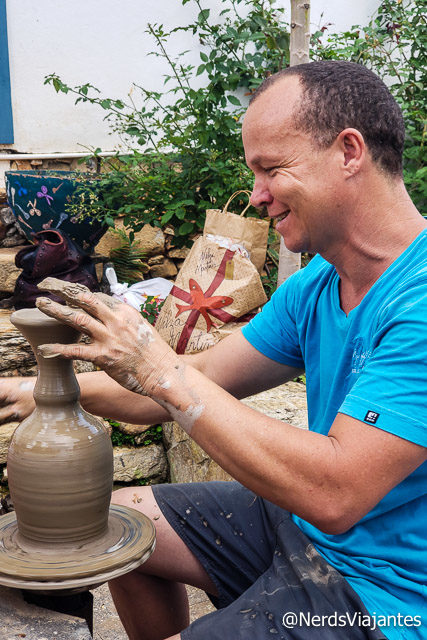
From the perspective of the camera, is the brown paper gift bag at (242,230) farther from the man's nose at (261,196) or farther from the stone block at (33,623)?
the stone block at (33,623)

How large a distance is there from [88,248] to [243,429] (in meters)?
3.35

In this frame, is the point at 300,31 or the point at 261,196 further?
the point at 300,31

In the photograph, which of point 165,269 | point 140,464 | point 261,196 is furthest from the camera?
point 165,269

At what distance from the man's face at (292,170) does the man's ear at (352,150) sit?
0.7 inches

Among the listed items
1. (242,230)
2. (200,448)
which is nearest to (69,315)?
(200,448)

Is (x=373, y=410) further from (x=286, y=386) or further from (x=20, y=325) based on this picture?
(x=286, y=386)

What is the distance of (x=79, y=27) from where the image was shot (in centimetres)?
468

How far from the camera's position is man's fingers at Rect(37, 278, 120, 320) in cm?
127

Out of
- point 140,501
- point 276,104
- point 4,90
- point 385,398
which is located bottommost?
point 140,501

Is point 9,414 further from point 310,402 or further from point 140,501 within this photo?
point 310,402

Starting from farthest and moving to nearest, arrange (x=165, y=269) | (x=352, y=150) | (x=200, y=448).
→ (x=165, y=269) → (x=200, y=448) → (x=352, y=150)

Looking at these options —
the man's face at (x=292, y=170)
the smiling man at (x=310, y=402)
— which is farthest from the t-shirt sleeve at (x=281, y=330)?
the man's face at (x=292, y=170)

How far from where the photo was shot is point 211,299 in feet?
10.8

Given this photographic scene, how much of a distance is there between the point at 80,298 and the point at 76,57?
4000 mm
